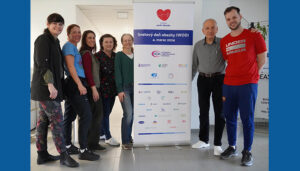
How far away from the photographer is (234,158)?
2.87 m

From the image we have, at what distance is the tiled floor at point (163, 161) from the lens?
2551mm

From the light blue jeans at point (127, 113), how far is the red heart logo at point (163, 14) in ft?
3.24

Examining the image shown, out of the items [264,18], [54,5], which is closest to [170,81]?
[54,5]

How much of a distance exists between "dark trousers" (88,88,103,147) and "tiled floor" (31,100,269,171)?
8.9 inches

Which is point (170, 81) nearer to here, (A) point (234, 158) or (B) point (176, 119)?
(B) point (176, 119)

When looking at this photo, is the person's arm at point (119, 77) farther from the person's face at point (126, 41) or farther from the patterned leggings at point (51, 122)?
the patterned leggings at point (51, 122)

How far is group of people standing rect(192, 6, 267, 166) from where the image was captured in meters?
2.58

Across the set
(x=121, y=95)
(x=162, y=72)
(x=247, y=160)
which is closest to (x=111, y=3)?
(x=162, y=72)

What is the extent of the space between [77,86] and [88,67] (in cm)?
29

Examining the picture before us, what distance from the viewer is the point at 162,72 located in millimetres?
3137

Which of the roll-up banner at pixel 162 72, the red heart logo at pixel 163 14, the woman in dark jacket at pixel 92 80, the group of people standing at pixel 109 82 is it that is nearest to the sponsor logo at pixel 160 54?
the roll-up banner at pixel 162 72

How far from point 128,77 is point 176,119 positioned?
0.88m

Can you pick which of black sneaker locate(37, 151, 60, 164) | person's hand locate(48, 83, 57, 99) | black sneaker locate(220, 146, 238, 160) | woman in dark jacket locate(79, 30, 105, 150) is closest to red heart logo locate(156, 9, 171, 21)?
woman in dark jacket locate(79, 30, 105, 150)

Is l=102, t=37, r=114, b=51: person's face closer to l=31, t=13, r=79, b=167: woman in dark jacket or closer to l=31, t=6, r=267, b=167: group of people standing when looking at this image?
l=31, t=6, r=267, b=167: group of people standing
